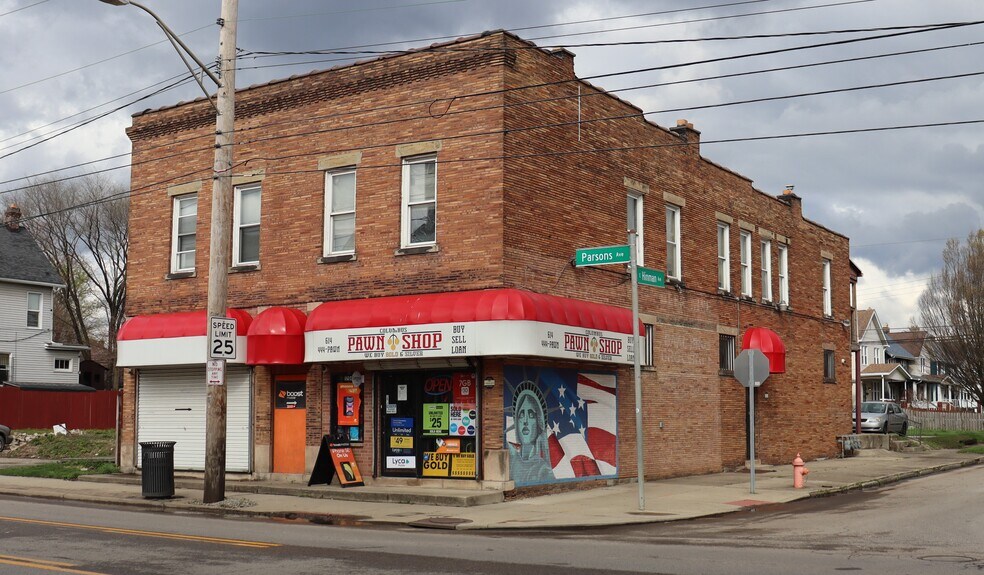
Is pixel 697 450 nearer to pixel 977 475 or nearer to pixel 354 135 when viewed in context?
pixel 977 475

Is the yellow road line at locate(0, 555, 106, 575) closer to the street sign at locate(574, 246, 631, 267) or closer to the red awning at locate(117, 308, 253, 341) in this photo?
the street sign at locate(574, 246, 631, 267)

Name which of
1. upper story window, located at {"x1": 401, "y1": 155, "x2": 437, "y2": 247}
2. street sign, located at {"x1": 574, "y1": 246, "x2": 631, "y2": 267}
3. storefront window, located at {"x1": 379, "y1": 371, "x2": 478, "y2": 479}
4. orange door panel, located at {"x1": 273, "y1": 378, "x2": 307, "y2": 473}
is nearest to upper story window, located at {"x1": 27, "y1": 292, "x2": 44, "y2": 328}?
orange door panel, located at {"x1": 273, "y1": 378, "x2": 307, "y2": 473}

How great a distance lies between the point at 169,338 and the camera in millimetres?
22797

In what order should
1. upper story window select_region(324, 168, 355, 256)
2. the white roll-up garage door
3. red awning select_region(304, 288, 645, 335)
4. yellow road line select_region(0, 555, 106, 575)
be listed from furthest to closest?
the white roll-up garage door
upper story window select_region(324, 168, 355, 256)
red awning select_region(304, 288, 645, 335)
yellow road line select_region(0, 555, 106, 575)

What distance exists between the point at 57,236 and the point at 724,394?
143 ft

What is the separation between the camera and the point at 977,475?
2533 centimetres

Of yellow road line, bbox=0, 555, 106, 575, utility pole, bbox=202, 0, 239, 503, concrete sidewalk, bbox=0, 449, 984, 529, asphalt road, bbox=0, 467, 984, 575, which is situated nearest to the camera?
yellow road line, bbox=0, 555, 106, 575

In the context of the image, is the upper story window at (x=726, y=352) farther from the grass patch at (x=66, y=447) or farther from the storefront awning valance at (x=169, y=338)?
the grass patch at (x=66, y=447)

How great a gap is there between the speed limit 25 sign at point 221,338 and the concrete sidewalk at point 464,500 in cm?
267

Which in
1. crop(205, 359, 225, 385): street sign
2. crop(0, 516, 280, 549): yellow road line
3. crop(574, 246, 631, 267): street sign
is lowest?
crop(0, 516, 280, 549): yellow road line

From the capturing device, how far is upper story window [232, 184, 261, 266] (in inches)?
909

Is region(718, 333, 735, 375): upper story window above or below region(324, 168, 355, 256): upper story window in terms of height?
below

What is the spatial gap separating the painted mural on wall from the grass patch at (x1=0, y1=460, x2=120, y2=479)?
1098 centimetres

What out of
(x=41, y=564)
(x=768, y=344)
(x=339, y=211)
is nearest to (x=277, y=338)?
(x=339, y=211)
